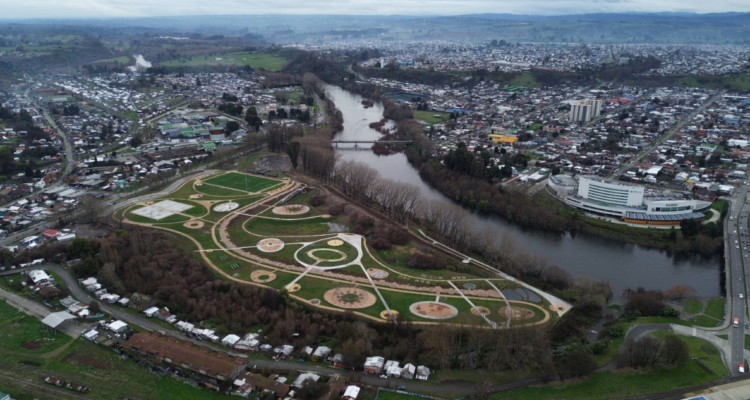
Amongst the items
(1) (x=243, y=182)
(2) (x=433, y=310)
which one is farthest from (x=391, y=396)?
(1) (x=243, y=182)

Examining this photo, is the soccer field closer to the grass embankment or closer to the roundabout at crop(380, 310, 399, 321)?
the roundabout at crop(380, 310, 399, 321)

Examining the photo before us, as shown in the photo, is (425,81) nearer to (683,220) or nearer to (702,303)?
(683,220)

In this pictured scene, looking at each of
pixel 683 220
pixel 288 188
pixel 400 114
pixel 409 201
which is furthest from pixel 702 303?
pixel 400 114

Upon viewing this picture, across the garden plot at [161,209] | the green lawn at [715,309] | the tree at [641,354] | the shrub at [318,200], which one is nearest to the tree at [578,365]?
the tree at [641,354]

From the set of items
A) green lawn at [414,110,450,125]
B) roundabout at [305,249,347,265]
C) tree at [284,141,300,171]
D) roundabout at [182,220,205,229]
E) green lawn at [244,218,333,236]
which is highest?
green lawn at [414,110,450,125]

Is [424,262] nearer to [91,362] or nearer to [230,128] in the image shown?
[91,362]

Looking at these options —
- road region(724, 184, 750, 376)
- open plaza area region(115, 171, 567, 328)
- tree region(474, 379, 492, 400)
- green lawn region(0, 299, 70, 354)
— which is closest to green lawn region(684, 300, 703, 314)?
road region(724, 184, 750, 376)
